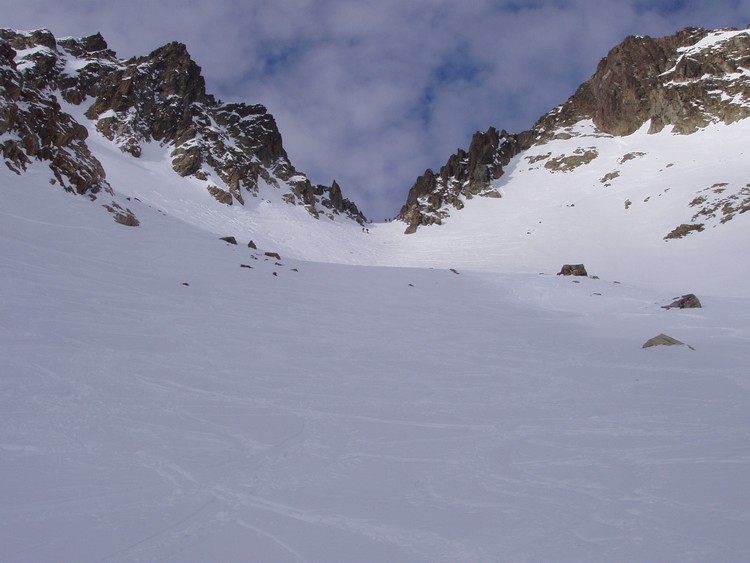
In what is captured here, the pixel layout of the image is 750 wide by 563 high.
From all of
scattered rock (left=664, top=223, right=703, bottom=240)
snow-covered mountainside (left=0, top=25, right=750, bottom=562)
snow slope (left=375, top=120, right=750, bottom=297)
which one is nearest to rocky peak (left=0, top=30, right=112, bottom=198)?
snow-covered mountainside (left=0, top=25, right=750, bottom=562)

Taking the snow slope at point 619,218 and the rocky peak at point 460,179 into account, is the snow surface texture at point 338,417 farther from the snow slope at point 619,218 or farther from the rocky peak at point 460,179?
the rocky peak at point 460,179

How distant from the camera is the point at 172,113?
69938 mm

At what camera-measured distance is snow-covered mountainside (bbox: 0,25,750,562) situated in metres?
3.42

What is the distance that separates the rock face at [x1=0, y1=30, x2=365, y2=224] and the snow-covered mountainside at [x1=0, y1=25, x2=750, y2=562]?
37.5 metres

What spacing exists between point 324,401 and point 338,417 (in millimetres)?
673

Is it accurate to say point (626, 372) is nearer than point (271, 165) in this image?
Yes

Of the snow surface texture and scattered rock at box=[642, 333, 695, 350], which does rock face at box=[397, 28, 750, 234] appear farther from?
scattered rock at box=[642, 333, 695, 350]

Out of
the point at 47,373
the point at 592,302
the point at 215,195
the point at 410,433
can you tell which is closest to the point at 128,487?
the point at 410,433

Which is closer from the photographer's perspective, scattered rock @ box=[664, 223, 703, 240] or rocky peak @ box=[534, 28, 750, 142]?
scattered rock @ box=[664, 223, 703, 240]

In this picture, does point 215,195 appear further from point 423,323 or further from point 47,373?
point 47,373

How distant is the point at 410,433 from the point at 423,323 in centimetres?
834

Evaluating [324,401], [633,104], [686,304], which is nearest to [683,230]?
[686,304]

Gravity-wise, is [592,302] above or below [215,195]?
below

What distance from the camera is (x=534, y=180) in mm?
80562
